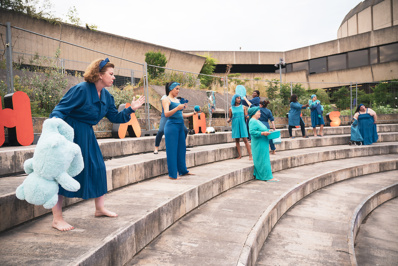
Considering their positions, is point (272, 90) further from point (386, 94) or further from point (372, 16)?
point (372, 16)

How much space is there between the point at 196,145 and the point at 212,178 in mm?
4263

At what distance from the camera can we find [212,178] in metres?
5.09

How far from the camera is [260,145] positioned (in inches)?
253

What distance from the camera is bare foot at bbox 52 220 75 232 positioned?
104 inches

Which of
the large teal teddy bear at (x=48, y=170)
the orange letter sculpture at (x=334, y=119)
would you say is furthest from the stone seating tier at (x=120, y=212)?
the orange letter sculpture at (x=334, y=119)

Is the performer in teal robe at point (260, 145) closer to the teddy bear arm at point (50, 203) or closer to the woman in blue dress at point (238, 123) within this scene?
the woman in blue dress at point (238, 123)

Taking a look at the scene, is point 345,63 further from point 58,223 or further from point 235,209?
point 58,223

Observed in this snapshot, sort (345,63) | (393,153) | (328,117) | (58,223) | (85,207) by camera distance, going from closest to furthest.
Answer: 1. (58,223)
2. (85,207)
3. (393,153)
4. (328,117)
5. (345,63)

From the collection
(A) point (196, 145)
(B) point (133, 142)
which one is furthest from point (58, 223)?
(A) point (196, 145)

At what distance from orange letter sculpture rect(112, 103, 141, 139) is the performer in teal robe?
3.50 meters

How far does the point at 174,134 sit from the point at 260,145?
2133 mm

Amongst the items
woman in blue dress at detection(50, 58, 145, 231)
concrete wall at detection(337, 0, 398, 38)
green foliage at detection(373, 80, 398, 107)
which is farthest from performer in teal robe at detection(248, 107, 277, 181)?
concrete wall at detection(337, 0, 398, 38)

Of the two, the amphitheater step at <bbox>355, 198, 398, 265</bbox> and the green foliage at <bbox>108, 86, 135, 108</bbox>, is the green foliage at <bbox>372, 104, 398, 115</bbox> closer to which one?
the amphitheater step at <bbox>355, 198, 398, 265</bbox>

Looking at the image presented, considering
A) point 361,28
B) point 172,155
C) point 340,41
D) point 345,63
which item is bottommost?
point 172,155
